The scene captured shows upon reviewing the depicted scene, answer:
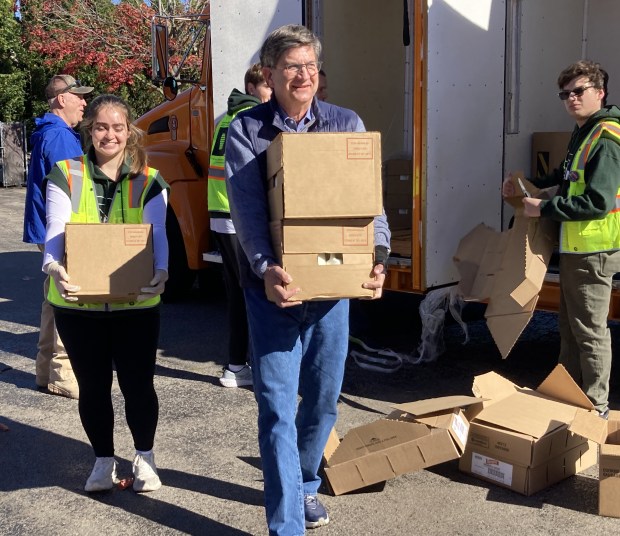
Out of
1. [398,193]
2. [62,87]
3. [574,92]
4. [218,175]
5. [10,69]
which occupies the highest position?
[10,69]

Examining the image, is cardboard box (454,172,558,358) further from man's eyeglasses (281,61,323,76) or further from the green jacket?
man's eyeglasses (281,61,323,76)

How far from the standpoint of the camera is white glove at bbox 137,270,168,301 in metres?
3.55

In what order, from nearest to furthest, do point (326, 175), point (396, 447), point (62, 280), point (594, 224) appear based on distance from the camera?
1. point (326, 175)
2. point (62, 280)
3. point (396, 447)
4. point (594, 224)

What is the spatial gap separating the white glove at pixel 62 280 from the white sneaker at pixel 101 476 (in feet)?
2.72

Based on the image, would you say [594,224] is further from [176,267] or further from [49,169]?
[176,267]

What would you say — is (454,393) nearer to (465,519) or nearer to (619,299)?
(619,299)

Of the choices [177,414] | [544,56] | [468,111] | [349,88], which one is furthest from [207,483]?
[349,88]

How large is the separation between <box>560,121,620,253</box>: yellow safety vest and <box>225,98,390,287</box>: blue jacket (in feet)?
4.78

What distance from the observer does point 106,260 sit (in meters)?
3.50

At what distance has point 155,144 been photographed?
7566 mm

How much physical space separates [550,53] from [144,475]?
3.99m

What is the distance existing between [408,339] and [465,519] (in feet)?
9.55

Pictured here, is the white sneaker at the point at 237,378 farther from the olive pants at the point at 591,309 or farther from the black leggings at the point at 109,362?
the olive pants at the point at 591,309

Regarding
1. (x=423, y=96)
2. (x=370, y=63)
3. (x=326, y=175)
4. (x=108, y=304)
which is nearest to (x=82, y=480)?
(x=108, y=304)
